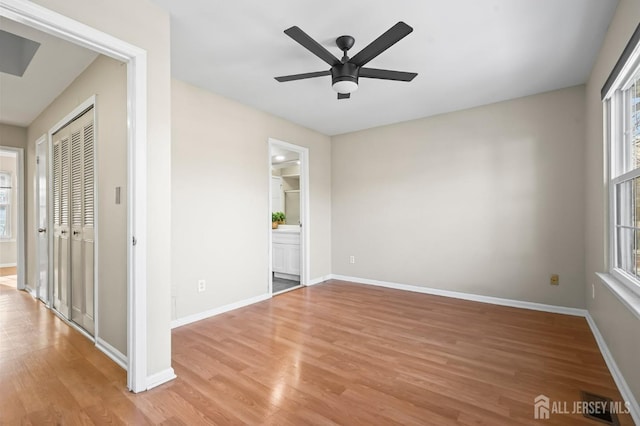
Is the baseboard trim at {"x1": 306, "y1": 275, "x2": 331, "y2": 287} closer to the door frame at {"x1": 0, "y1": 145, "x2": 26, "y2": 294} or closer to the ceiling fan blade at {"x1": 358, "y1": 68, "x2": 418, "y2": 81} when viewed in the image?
the ceiling fan blade at {"x1": 358, "y1": 68, "x2": 418, "y2": 81}

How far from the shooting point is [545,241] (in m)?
3.58

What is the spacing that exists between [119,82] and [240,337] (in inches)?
93.2

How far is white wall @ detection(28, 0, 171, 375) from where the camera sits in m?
2.00

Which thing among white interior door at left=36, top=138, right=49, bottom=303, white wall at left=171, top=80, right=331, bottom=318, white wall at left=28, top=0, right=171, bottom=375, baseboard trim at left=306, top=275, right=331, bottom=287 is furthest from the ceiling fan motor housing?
white interior door at left=36, top=138, right=49, bottom=303

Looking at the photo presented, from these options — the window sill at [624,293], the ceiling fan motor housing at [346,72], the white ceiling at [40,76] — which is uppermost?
the white ceiling at [40,76]

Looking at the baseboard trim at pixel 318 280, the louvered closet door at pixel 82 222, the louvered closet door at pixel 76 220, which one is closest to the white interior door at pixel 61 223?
the louvered closet door at pixel 76 220

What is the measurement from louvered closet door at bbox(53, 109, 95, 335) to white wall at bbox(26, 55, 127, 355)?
28cm

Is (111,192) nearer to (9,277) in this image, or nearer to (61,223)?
(61,223)

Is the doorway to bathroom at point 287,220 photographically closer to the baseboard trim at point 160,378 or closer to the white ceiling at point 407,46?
the white ceiling at point 407,46

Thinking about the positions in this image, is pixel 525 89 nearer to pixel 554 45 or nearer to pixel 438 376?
pixel 554 45

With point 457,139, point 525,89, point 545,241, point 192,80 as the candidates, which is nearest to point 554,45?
point 525,89

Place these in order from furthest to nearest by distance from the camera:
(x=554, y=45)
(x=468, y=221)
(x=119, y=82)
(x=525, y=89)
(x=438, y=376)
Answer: (x=468, y=221) → (x=525, y=89) → (x=554, y=45) → (x=119, y=82) → (x=438, y=376)

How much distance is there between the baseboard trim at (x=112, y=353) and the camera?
228 centimetres

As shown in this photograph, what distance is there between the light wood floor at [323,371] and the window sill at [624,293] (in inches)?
23.7
